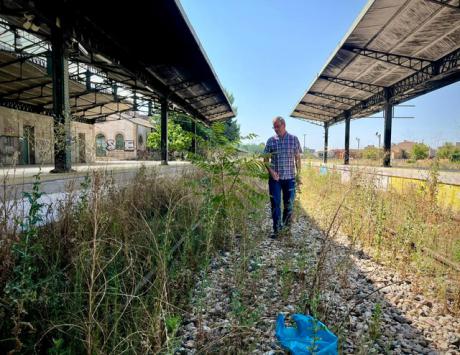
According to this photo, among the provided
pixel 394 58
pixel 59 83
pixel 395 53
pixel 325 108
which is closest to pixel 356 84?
pixel 394 58

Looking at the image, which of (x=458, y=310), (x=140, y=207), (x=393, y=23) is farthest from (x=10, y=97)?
(x=458, y=310)

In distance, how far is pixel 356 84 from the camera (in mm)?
17438

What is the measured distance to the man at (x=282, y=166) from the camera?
519 centimetres

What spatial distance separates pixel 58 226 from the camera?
2992 mm

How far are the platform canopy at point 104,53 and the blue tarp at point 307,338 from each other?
26.4ft

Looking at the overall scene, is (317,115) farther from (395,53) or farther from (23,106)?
(23,106)

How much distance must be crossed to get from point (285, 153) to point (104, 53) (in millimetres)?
9617

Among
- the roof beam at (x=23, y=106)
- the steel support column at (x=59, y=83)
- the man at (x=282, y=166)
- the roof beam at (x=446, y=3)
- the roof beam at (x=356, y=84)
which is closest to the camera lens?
the man at (x=282, y=166)

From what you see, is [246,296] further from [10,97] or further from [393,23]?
[10,97]

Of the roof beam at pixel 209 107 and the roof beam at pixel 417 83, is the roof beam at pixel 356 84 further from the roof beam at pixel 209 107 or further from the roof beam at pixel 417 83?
the roof beam at pixel 209 107

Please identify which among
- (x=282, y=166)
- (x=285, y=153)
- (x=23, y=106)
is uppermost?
(x=23, y=106)

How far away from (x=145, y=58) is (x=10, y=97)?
37.9ft

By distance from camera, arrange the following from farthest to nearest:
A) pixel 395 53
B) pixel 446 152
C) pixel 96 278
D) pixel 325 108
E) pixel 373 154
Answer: pixel 325 108
pixel 446 152
pixel 373 154
pixel 395 53
pixel 96 278

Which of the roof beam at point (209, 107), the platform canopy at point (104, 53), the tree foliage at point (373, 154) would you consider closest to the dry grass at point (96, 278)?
the platform canopy at point (104, 53)
